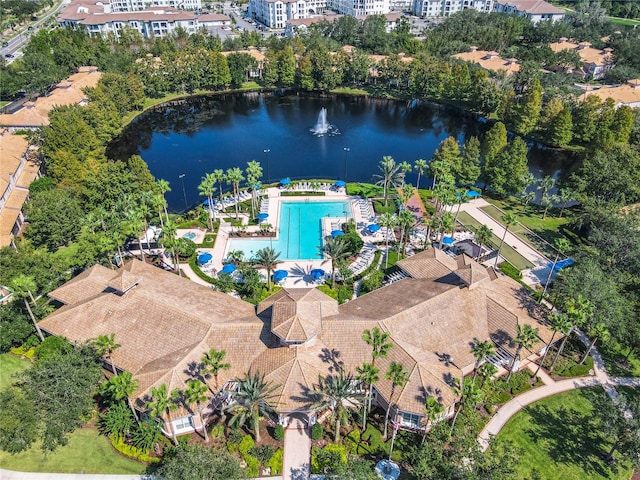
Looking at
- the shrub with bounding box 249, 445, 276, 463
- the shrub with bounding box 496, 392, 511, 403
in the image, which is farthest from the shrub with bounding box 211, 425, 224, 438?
the shrub with bounding box 496, 392, 511, 403

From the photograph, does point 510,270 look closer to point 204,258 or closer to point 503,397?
point 503,397

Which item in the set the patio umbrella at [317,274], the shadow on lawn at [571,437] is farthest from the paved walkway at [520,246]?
the patio umbrella at [317,274]

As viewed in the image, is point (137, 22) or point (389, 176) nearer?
point (389, 176)

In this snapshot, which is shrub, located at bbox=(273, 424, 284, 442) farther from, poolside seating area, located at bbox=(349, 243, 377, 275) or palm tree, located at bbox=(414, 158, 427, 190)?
palm tree, located at bbox=(414, 158, 427, 190)

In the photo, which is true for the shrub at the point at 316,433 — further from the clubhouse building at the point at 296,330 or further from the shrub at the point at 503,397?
the shrub at the point at 503,397

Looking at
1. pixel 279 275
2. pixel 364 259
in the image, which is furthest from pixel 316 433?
pixel 364 259

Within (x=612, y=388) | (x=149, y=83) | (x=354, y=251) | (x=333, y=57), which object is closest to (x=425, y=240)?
(x=354, y=251)
